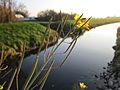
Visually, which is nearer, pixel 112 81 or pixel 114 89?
pixel 114 89

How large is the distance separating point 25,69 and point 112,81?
3867 mm

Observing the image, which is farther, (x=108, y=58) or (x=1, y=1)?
(x=1, y=1)

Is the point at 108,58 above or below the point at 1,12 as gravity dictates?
below

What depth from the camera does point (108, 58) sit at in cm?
1656

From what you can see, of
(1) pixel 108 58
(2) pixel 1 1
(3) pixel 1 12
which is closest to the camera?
(1) pixel 108 58

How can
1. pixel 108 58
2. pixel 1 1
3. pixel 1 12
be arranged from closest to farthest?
1. pixel 108 58
2. pixel 1 12
3. pixel 1 1

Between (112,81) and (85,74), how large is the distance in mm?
1642

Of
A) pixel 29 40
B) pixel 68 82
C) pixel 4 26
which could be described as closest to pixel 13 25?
pixel 4 26

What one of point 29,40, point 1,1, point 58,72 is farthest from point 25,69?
point 1,1

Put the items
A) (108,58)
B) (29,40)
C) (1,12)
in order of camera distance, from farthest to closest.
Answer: (1,12) → (29,40) → (108,58)

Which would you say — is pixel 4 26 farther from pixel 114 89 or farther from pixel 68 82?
pixel 114 89

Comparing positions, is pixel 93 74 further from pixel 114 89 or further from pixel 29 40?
pixel 29 40

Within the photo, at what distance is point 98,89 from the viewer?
10.2 meters

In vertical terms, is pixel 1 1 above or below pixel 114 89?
above
